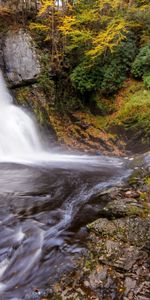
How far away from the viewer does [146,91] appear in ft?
35.4

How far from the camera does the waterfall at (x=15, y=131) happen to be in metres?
9.08

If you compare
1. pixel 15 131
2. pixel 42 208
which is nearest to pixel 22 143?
pixel 15 131

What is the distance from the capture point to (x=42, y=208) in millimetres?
4523

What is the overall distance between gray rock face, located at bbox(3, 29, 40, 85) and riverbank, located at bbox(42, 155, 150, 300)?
8188mm

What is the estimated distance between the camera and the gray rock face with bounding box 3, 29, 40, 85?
1100 centimetres

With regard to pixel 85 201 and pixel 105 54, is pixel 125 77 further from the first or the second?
pixel 85 201

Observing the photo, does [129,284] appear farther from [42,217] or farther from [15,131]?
[15,131]

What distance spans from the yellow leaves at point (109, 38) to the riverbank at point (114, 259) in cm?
825

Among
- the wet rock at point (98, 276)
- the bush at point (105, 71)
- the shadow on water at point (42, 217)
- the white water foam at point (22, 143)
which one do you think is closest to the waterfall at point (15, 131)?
the white water foam at point (22, 143)

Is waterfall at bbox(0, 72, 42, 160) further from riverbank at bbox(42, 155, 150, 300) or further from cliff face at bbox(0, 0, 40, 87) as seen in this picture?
riverbank at bbox(42, 155, 150, 300)

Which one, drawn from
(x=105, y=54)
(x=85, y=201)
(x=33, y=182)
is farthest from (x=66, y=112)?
(x=85, y=201)

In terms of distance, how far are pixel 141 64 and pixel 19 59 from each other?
17.1 feet

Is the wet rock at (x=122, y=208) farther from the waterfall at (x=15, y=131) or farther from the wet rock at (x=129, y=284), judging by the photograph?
the waterfall at (x=15, y=131)

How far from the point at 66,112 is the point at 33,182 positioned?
5924 mm
